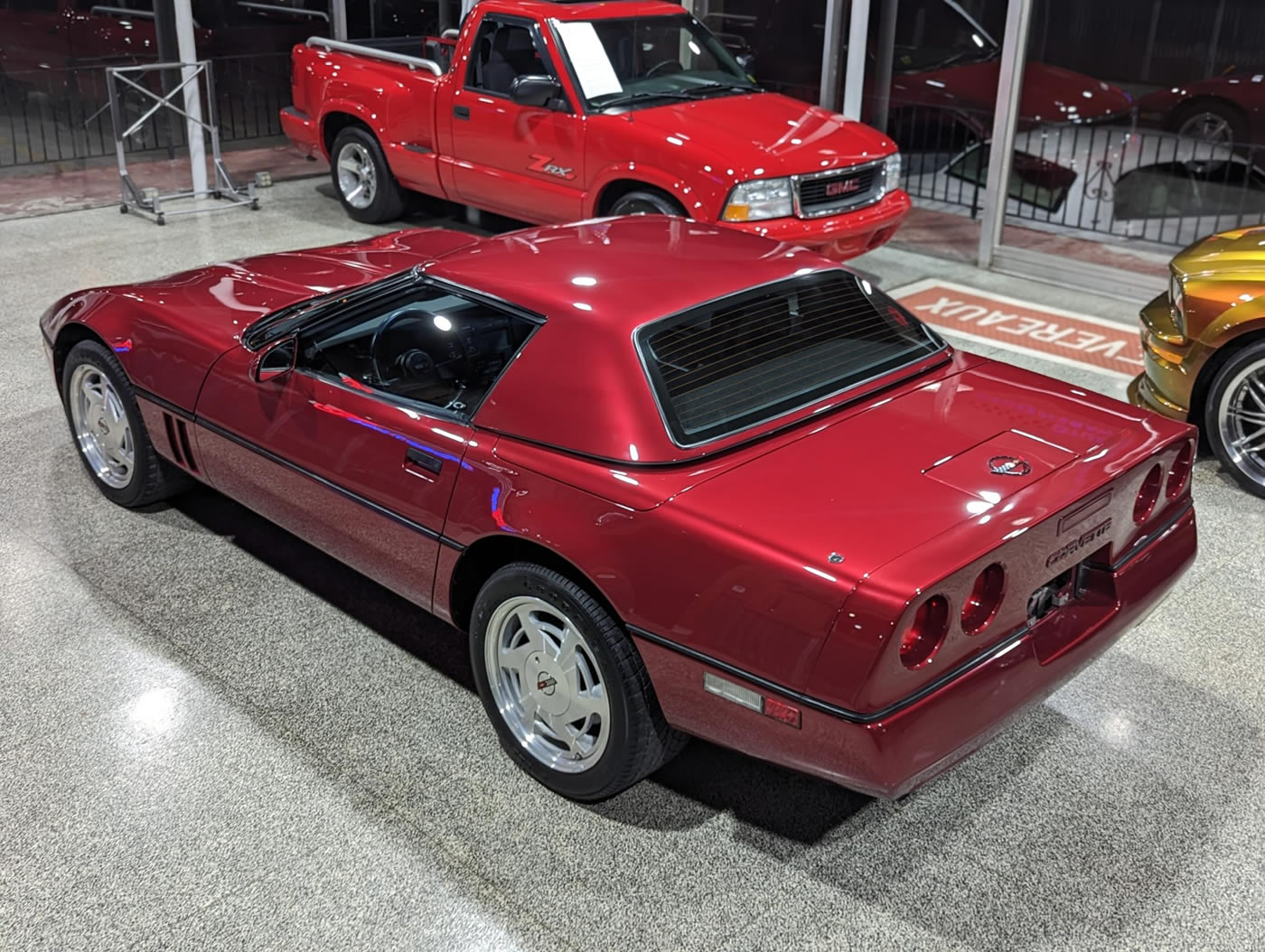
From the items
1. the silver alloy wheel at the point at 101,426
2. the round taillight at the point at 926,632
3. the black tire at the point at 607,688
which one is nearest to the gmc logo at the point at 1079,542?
the round taillight at the point at 926,632

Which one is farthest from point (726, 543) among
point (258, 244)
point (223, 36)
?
point (223, 36)

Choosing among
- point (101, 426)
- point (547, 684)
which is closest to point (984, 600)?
point (547, 684)

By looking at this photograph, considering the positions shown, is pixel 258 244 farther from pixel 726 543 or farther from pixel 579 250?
pixel 726 543

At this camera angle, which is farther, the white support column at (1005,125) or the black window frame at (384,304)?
the white support column at (1005,125)

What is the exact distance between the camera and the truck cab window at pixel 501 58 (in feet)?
27.2

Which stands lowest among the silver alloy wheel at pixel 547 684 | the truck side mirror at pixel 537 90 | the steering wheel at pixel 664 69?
the silver alloy wheel at pixel 547 684

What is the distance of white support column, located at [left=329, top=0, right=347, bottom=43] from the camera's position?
12.5 m

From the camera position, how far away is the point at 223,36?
38.4 ft

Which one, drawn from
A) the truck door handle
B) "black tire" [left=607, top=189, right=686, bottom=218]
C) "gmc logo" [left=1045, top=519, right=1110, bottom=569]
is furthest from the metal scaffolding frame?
"gmc logo" [left=1045, top=519, right=1110, bottom=569]

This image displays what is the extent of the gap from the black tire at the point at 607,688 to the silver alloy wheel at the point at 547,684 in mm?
20

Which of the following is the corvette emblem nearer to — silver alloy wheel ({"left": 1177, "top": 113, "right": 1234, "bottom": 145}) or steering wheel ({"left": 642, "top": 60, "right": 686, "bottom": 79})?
steering wheel ({"left": 642, "top": 60, "right": 686, "bottom": 79})

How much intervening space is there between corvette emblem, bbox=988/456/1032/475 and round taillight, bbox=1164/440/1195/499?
0.64 meters

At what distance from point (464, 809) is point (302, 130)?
804cm

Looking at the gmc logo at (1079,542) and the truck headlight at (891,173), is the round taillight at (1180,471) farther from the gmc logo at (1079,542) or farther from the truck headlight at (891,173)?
the truck headlight at (891,173)
